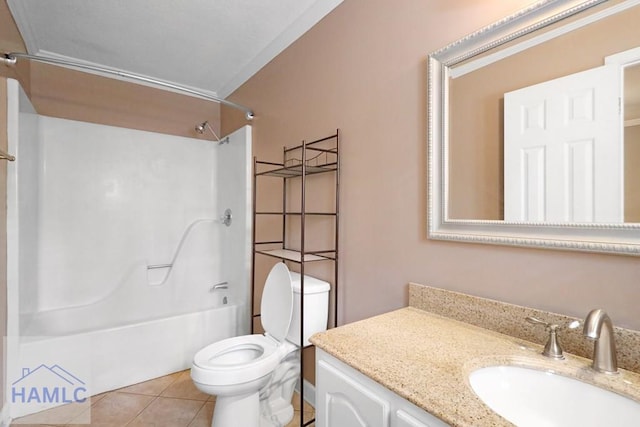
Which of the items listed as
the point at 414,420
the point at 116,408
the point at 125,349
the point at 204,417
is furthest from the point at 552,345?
the point at 125,349

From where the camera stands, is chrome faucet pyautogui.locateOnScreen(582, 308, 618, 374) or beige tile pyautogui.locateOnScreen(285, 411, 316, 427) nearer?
chrome faucet pyautogui.locateOnScreen(582, 308, 618, 374)

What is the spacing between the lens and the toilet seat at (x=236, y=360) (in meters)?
1.48

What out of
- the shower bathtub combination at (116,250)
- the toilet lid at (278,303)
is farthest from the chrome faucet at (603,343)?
the shower bathtub combination at (116,250)

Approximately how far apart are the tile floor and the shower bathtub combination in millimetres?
87

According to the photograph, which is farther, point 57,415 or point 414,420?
point 57,415

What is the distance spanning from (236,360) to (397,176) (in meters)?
A: 1.37

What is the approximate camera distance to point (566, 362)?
2.79ft

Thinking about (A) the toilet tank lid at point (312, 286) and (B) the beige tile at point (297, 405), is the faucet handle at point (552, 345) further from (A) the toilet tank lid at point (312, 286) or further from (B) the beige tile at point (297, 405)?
(B) the beige tile at point (297, 405)

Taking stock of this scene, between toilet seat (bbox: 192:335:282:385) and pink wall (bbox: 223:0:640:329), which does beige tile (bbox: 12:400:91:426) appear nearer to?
toilet seat (bbox: 192:335:282:385)

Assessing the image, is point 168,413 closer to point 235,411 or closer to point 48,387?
point 235,411

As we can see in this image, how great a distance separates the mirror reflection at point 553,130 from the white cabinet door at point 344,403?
73 cm

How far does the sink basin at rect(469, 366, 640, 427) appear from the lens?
2.39 ft

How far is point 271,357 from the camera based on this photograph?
5.40 ft

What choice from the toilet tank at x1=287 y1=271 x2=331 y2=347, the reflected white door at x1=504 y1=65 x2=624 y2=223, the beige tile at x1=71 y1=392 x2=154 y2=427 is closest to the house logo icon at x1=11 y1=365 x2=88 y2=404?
the beige tile at x1=71 y1=392 x2=154 y2=427
